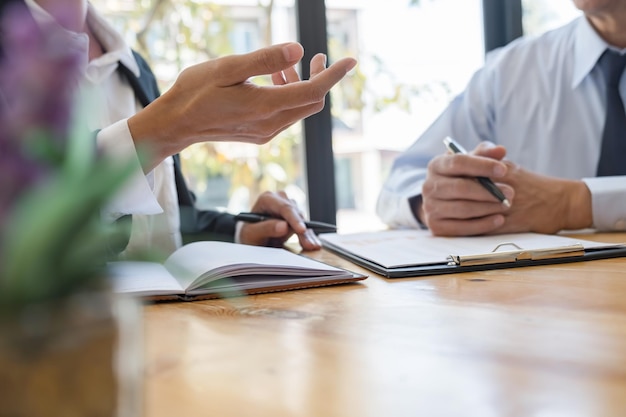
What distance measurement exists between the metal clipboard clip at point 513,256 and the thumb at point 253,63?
1.09 feet

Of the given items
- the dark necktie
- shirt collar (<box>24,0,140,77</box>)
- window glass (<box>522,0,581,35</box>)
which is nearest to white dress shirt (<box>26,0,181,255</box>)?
shirt collar (<box>24,0,140,77</box>)

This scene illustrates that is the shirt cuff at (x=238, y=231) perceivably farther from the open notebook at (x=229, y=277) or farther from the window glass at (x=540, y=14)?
the window glass at (x=540, y=14)

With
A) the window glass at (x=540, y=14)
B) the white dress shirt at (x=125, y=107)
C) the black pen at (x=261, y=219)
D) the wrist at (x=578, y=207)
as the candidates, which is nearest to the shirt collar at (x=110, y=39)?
the white dress shirt at (x=125, y=107)

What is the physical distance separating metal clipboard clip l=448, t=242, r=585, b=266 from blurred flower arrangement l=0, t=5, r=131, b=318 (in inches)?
26.5

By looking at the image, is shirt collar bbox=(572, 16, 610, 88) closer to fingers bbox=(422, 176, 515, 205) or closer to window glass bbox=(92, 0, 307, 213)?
fingers bbox=(422, 176, 515, 205)

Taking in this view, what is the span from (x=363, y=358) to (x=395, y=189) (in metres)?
0.99

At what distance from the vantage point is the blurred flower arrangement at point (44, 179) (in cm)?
17

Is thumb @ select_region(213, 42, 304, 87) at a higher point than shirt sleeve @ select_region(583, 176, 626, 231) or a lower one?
higher

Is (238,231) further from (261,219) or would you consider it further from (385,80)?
(385,80)

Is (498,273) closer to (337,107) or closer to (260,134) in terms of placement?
(260,134)

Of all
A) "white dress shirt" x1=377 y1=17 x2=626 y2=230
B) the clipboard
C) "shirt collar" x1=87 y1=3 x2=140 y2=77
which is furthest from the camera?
"white dress shirt" x1=377 y1=17 x2=626 y2=230

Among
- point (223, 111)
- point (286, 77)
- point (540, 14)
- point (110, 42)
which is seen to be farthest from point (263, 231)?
point (540, 14)

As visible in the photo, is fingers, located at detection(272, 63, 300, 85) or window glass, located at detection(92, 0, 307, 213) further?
window glass, located at detection(92, 0, 307, 213)

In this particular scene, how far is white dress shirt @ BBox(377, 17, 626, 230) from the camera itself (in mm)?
1502
